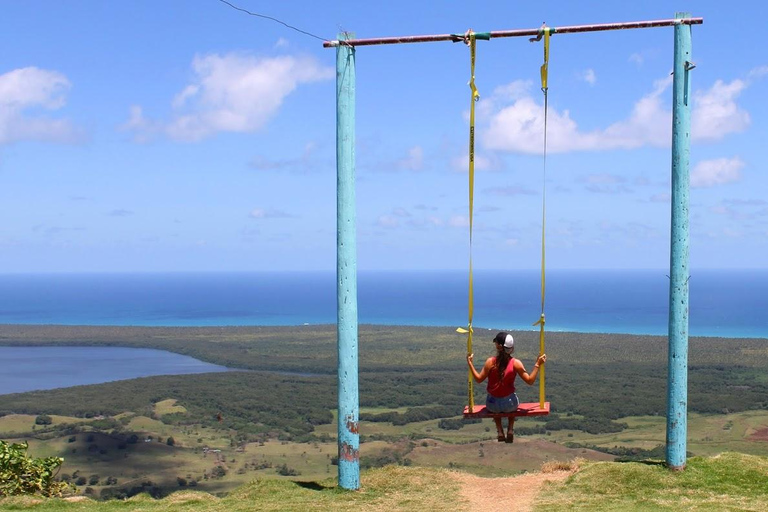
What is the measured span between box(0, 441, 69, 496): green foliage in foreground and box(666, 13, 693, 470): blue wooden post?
733 centimetres

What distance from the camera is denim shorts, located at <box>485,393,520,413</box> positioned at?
8.78 m

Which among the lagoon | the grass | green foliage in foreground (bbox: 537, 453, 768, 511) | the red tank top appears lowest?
the lagoon

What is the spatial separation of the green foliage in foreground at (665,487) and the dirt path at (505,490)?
7.3 inches

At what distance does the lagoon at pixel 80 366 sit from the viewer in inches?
3135

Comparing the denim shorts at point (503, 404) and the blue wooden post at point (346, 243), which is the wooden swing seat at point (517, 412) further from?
the blue wooden post at point (346, 243)

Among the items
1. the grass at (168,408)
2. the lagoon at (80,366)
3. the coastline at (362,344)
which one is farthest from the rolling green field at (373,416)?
the lagoon at (80,366)

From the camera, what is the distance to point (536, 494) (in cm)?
866

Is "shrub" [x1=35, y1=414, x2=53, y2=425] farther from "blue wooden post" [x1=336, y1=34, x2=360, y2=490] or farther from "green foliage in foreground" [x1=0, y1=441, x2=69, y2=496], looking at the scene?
"blue wooden post" [x1=336, y1=34, x2=360, y2=490]

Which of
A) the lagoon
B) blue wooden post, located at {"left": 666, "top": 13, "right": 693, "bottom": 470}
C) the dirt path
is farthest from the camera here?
the lagoon

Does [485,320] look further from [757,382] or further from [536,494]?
[536,494]

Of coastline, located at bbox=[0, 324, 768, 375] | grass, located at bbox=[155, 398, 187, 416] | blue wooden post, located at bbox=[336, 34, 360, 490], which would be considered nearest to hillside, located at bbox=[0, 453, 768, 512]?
blue wooden post, located at bbox=[336, 34, 360, 490]

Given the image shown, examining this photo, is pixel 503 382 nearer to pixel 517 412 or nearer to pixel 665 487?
pixel 517 412

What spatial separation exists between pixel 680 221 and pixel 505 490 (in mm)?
3441

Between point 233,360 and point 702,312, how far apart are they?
4912 inches
